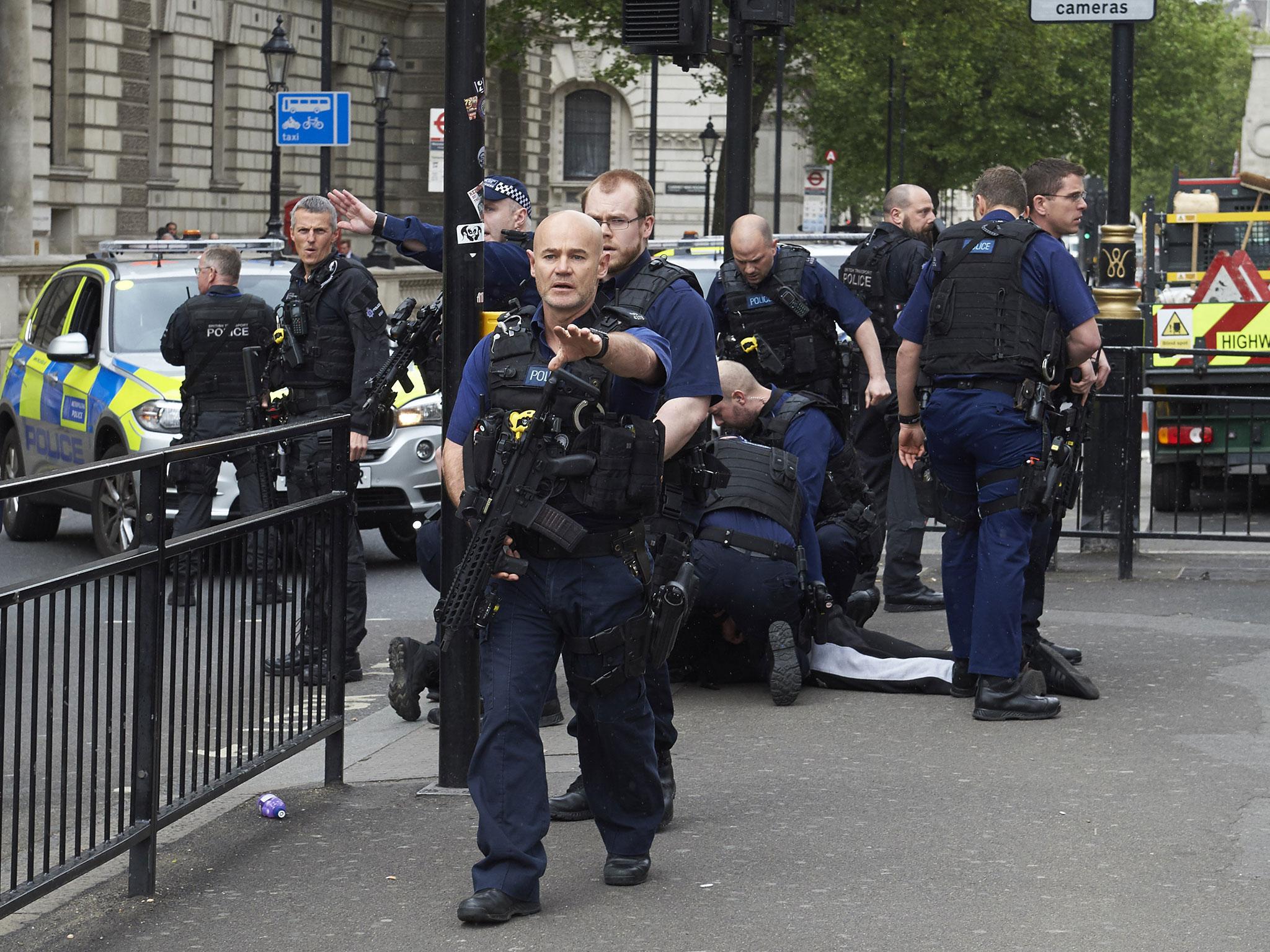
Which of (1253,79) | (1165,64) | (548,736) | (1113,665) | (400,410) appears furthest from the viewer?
(1165,64)

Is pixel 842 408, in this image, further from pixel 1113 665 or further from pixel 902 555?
pixel 1113 665

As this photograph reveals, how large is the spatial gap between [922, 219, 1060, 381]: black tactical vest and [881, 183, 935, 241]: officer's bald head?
294 centimetres

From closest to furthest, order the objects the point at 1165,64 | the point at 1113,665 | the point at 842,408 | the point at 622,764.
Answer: the point at 622,764 < the point at 1113,665 < the point at 842,408 < the point at 1165,64

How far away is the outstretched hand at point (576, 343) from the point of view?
171 inches

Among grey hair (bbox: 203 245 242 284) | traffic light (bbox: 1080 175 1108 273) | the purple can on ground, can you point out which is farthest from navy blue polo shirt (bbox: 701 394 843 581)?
traffic light (bbox: 1080 175 1108 273)

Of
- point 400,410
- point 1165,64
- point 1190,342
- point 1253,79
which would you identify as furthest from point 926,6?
point 400,410

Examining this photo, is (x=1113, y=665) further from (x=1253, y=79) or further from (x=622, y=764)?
(x=1253, y=79)

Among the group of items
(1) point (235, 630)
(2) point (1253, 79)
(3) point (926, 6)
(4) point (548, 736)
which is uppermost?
(3) point (926, 6)

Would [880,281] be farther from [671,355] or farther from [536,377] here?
[536,377]

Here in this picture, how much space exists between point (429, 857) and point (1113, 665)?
3.68 m

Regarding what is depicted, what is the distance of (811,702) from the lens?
7.30 m

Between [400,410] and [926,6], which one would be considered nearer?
[400,410]

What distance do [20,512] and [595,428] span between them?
1.33 meters

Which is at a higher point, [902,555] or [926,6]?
[926,6]
